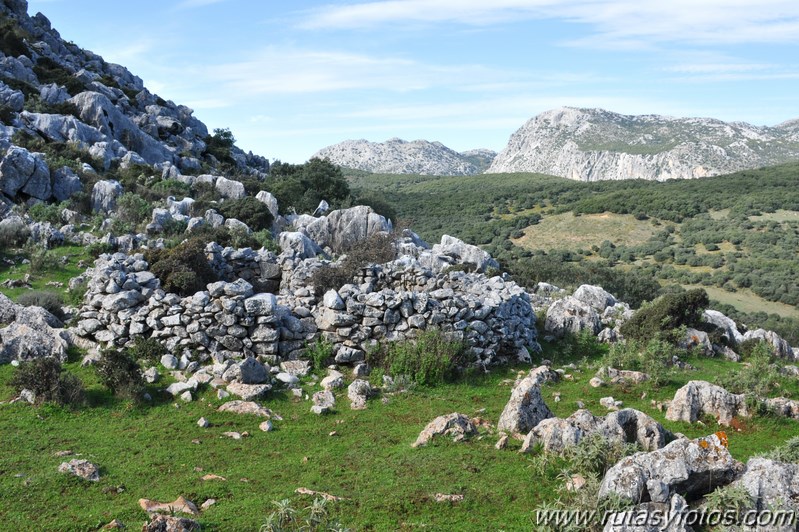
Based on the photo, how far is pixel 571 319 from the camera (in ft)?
62.2

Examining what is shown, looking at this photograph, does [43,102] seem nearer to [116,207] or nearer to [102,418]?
[116,207]

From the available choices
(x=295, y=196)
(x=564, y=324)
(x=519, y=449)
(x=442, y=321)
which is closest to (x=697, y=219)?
(x=295, y=196)

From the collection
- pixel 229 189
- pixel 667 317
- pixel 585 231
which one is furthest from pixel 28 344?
pixel 585 231

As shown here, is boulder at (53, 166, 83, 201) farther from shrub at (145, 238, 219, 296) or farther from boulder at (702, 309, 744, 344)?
boulder at (702, 309, 744, 344)

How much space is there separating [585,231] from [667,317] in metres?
54.5

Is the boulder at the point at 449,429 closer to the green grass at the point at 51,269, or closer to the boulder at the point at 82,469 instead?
the boulder at the point at 82,469

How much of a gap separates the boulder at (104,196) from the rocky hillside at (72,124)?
119 centimetres

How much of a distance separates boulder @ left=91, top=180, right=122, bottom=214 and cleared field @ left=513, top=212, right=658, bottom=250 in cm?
4839

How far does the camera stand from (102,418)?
11.6 m

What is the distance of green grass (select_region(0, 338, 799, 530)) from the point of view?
317 inches

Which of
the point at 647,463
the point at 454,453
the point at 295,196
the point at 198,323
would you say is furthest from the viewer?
the point at 295,196

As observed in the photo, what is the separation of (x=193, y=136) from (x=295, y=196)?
20868 millimetres

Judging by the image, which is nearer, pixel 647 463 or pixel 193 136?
pixel 647 463

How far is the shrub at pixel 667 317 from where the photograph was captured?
18375mm
